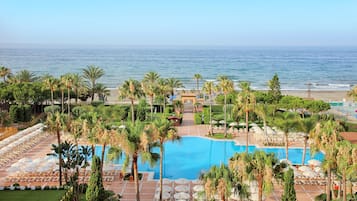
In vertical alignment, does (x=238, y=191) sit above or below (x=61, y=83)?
below

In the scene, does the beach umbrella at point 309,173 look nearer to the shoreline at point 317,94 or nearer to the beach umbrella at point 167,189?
the beach umbrella at point 167,189

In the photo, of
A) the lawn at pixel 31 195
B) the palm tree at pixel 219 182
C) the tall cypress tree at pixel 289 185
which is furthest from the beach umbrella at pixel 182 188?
the palm tree at pixel 219 182

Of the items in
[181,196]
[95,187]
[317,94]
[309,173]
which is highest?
[317,94]

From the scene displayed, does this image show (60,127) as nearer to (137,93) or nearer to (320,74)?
(137,93)

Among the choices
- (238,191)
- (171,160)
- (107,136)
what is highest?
(107,136)

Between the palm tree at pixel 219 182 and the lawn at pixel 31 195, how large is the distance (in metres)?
9.25

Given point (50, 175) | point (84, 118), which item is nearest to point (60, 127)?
point (84, 118)

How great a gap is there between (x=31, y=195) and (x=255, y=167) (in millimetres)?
11989

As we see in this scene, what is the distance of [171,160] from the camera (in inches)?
1089

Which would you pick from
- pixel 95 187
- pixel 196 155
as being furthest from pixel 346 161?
pixel 196 155

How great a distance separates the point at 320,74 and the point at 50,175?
8575 cm

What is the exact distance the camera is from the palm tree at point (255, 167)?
1480 centimetres

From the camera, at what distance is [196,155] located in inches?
1135

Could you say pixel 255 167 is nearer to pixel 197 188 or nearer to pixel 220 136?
pixel 197 188
